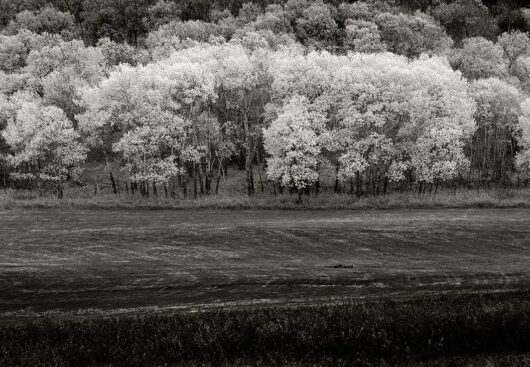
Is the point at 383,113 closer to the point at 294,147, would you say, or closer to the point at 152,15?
the point at 294,147

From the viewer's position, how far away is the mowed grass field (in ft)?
80.1

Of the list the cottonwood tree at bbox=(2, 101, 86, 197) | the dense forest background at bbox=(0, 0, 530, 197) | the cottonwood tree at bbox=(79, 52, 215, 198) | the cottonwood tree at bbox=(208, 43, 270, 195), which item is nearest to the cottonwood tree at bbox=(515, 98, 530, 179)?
the dense forest background at bbox=(0, 0, 530, 197)

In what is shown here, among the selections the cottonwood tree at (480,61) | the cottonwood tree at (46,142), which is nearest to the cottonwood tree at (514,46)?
the cottonwood tree at (480,61)

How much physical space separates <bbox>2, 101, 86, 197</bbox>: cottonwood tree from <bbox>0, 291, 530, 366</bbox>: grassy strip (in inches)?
2157

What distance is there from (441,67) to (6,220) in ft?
177

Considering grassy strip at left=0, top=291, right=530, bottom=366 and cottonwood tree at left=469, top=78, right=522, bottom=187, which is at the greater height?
cottonwood tree at left=469, top=78, right=522, bottom=187

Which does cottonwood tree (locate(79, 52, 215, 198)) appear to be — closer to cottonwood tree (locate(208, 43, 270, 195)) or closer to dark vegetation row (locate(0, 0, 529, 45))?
cottonwood tree (locate(208, 43, 270, 195))

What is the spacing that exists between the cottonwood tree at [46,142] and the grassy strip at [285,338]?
5478 cm

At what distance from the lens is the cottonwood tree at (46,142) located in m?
69.0

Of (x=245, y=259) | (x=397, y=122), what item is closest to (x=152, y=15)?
(x=397, y=122)

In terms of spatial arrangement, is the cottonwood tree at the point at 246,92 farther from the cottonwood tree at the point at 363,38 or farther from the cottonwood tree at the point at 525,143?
the cottonwood tree at the point at 363,38

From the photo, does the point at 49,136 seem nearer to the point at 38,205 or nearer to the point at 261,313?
the point at 38,205

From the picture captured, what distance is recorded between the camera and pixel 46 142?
69.2m

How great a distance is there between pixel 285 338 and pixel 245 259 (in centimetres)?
1625
